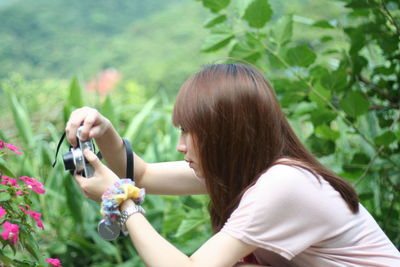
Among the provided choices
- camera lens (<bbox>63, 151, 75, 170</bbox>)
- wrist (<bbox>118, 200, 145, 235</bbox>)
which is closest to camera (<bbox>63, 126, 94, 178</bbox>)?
camera lens (<bbox>63, 151, 75, 170</bbox>)

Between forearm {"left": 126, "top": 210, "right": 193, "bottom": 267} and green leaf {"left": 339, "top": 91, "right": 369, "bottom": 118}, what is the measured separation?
0.99m

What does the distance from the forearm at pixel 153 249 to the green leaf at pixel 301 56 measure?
99cm

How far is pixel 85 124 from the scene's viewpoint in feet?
4.58

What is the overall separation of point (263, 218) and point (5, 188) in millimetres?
522

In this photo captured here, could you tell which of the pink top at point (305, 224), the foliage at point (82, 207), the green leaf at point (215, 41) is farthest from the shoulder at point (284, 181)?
the foliage at point (82, 207)

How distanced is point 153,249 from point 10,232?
0.93 feet

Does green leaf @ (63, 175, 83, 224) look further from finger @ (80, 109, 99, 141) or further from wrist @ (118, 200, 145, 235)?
wrist @ (118, 200, 145, 235)

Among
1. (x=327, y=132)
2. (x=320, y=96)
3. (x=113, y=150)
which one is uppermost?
(x=113, y=150)

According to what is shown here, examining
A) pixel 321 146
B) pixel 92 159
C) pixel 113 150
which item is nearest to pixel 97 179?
pixel 92 159

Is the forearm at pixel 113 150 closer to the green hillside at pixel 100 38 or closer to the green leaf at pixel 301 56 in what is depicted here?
the green leaf at pixel 301 56

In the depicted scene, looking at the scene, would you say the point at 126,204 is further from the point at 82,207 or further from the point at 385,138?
the point at 82,207

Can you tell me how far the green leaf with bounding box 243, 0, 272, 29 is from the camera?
197 cm

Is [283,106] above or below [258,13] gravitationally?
below

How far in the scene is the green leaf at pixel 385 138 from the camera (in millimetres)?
2012
